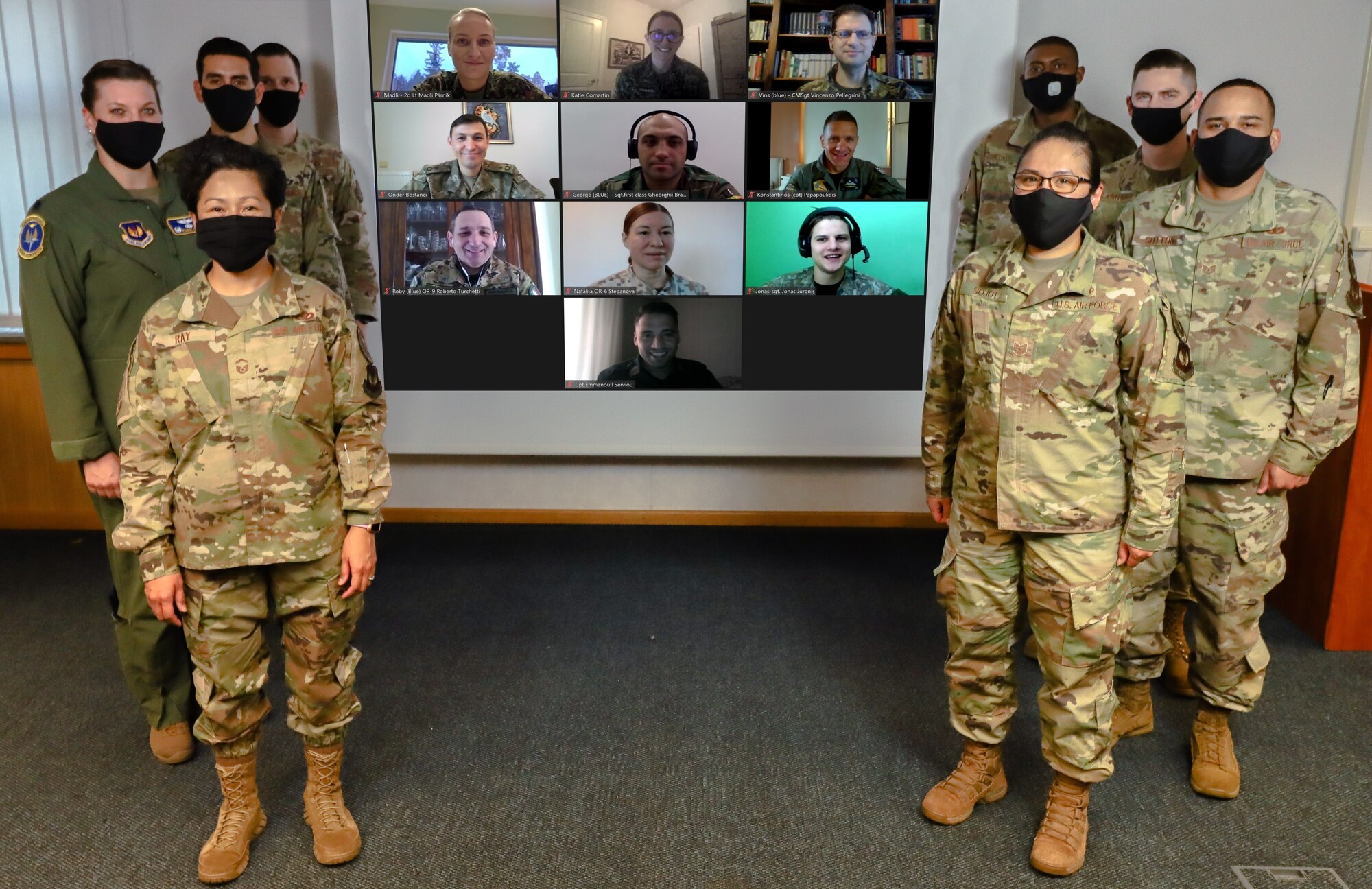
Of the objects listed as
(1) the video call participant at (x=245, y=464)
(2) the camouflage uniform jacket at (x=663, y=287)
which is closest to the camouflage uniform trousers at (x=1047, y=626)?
(1) the video call participant at (x=245, y=464)

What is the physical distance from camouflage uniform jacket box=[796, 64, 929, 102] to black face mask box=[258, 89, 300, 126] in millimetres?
1812

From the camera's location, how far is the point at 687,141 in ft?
13.2

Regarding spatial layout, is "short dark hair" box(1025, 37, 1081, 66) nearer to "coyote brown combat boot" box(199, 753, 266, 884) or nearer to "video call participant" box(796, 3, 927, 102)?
"video call participant" box(796, 3, 927, 102)

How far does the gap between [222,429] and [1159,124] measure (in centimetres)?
266

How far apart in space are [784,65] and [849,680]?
2267 millimetres

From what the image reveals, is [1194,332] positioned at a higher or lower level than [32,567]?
higher

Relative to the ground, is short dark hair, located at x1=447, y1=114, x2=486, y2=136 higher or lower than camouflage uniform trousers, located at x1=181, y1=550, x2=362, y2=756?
higher

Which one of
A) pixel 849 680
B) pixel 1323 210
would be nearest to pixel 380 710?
pixel 849 680

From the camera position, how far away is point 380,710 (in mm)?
2932

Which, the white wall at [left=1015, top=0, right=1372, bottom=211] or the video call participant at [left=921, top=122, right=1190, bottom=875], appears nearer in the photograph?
the video call participant at [left=921, top=122, right=1190, bottom=875]

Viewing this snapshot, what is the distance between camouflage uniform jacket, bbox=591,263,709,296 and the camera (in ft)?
13.6

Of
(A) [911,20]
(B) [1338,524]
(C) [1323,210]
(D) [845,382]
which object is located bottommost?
(B) [1338,524]

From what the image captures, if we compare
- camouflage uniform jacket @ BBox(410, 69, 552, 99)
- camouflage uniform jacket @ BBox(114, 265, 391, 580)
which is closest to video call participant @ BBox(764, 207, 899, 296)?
camouflage uniform jacket @ BBox(410, 69, 552, 99)

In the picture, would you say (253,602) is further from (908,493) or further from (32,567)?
(908,493)
